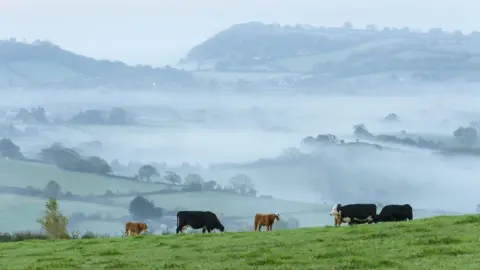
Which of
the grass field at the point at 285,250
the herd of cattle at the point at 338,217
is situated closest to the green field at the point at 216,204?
the herd of cattle at the point at 338,217

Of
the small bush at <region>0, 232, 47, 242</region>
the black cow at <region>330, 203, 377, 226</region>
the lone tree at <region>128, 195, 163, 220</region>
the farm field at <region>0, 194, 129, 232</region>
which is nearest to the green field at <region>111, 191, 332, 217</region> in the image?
the lone tree at <region>128, 195, 163, 220</region>

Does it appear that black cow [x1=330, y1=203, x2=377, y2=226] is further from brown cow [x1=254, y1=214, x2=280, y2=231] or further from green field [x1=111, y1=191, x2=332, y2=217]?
green field [x1=111, y1=191, x2=332, y2=217]

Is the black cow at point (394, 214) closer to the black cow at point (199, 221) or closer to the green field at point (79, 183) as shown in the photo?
the black cow at point (199, 221)

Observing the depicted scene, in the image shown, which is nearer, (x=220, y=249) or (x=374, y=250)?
(x=374, y=250)

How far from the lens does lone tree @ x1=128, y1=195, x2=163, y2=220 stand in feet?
514

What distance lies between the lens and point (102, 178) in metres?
193

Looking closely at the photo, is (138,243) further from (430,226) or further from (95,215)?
(95,215)

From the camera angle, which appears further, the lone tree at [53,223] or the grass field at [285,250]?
the lone tree at [53,223]

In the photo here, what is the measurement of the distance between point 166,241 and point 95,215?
5625 inches

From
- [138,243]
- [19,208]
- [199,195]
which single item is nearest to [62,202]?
[19,208]

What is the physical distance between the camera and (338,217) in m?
32.2

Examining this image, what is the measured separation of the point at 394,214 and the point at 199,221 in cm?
786

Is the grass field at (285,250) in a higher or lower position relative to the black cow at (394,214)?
lower

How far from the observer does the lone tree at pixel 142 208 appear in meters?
157
